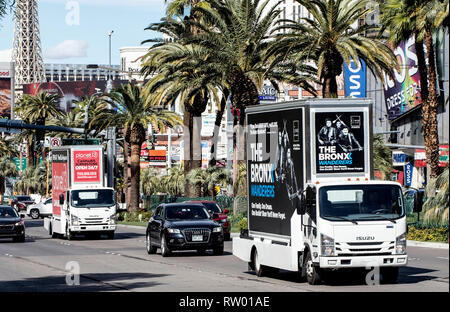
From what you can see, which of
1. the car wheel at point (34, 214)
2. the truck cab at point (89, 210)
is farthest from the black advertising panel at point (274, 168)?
the car wheel at point (34, 214)

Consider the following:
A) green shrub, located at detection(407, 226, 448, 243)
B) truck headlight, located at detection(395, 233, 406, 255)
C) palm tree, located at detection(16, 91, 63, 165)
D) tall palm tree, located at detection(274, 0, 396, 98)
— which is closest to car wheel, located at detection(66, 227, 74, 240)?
tall palm tree, located at detection(274, 0, 396, 98)

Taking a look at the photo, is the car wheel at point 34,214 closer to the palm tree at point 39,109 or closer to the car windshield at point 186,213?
the palm tree at point 39,109

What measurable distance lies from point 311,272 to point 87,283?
505cm

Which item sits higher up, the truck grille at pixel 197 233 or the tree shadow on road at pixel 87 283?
the truck grille at pixel 197 233

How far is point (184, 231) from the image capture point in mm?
28734

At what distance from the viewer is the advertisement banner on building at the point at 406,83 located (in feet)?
274

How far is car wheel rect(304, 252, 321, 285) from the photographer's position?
1883 cm

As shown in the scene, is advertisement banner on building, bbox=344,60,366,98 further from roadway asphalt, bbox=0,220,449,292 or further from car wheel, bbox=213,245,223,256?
car wheel, bbox=213,245,223,256

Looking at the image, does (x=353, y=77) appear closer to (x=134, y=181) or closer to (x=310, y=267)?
(x=134, y=181)

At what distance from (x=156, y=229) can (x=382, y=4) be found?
18.8 metres

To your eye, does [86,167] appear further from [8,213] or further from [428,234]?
[428,234]

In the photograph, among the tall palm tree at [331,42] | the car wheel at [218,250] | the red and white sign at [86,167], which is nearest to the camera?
the car wheel at [218,250]

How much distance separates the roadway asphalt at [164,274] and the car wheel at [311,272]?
17cm

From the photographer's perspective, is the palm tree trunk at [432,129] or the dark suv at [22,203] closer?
the palm tree trunk at [432,129]
